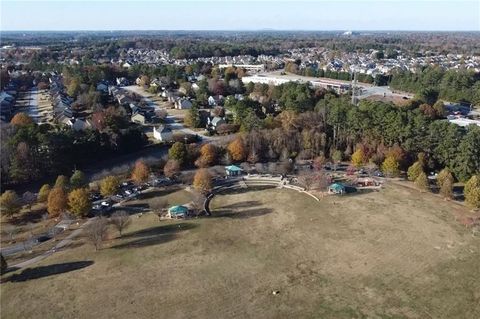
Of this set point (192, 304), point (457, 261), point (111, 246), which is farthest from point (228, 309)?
point (457, 261)

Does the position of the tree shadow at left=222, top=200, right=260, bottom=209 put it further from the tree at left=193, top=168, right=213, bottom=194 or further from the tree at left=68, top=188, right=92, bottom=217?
the tree at left=68, top=188, right=92, bottom=217

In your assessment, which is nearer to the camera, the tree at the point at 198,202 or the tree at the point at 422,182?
the tree at the point at 198,202

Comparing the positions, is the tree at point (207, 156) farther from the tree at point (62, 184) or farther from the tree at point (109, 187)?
the tree at point (62, 184)

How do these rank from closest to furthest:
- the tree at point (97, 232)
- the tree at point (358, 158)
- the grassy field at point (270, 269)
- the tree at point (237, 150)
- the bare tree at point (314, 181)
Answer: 1. the grassy field at point (270, 269)
2. the tree at point (97, 232)
3. the bare tree at point (314, 181)
4. the tree at point (358, 158)
5. the tree at point (237, 150)

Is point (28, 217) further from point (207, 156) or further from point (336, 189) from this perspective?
point (336, 189)

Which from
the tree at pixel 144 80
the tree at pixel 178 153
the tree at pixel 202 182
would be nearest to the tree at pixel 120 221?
the tree at pixel 202 182

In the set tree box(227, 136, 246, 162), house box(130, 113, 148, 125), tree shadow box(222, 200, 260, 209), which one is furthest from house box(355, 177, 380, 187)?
house box(130, 113, 148, 125)
